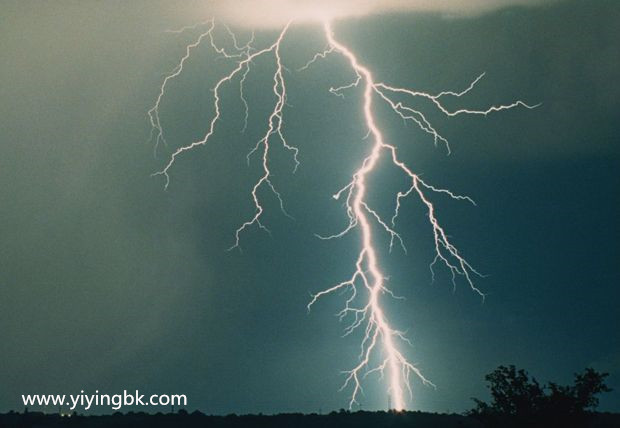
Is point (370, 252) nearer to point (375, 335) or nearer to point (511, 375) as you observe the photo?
point (375, 335)

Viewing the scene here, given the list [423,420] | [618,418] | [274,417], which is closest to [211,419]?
[274,417]

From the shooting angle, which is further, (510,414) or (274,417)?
(274,417)

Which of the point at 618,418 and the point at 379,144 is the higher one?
the point at 379,144

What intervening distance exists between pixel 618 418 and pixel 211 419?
1346 cm

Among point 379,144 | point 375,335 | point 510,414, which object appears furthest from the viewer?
point 379,144

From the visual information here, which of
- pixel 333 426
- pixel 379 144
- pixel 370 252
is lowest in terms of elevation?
pixel 333 426

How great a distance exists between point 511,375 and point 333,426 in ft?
36.1

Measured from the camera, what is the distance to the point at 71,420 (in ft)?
117

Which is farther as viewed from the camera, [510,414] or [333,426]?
[333,426]

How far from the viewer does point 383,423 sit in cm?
3522

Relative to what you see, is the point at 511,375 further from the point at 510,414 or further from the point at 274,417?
the point at 274,417

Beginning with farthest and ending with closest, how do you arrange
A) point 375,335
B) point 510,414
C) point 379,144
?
point 379,144 < point 375,335 < point 510,414

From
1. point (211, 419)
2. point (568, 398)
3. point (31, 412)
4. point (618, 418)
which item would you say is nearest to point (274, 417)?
point (211, 419)

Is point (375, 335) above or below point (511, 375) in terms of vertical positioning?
above
